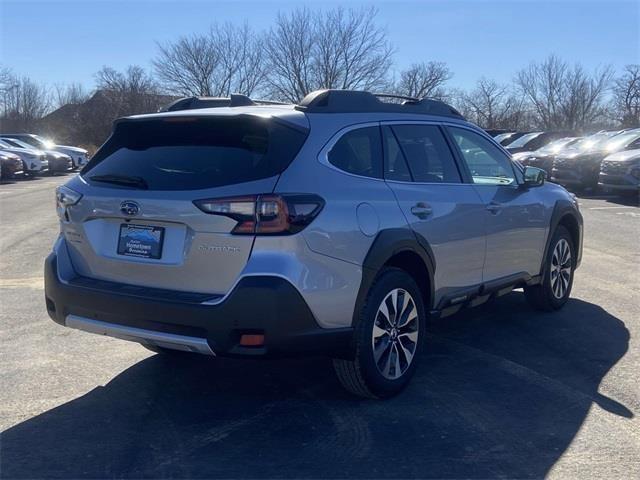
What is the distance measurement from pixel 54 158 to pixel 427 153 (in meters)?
28.7

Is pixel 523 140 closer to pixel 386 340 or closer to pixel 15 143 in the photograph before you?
pixel 15 143

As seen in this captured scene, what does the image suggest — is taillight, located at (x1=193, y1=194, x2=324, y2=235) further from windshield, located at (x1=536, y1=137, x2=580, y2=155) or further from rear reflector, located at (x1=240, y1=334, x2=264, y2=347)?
windshield, located at (x1=536, y1=137, x2=580, y2=155)

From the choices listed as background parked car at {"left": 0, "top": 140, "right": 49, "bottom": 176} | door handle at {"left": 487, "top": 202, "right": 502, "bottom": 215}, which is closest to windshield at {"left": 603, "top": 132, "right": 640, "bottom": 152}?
door handle at {"left": 487, "top": 202, "right": 502, "bottom": 215}

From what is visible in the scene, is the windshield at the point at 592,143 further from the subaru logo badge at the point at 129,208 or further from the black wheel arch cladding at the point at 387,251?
the subaru logo badge at the point at 129,208

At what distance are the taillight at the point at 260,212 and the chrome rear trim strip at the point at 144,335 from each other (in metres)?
0.63

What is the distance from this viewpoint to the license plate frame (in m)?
4.06

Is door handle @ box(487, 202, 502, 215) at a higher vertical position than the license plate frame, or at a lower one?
higher

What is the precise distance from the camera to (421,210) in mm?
4801

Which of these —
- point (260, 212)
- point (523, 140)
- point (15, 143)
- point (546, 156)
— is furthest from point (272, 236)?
point (15, 143)

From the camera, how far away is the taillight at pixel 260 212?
3822 mm

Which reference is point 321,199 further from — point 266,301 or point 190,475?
point 190,475

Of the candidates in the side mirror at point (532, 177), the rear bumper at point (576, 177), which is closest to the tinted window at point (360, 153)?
the side mirror at point (532, 177)

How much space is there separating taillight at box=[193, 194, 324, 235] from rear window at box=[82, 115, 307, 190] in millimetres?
135

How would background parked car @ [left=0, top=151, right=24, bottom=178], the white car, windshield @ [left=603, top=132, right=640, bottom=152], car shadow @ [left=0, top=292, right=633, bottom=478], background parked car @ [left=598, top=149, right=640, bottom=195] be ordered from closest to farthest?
car shadow @ [left=0, top=292, right=633, bottom=478] → background parked car @ [left=598, top=149, right=640, bottom=195] → windshield @ [left=603, top=132, right=640, bottom=152] → background parked car @ [left=0, top=151, right=24, bottom=178] → the white car
